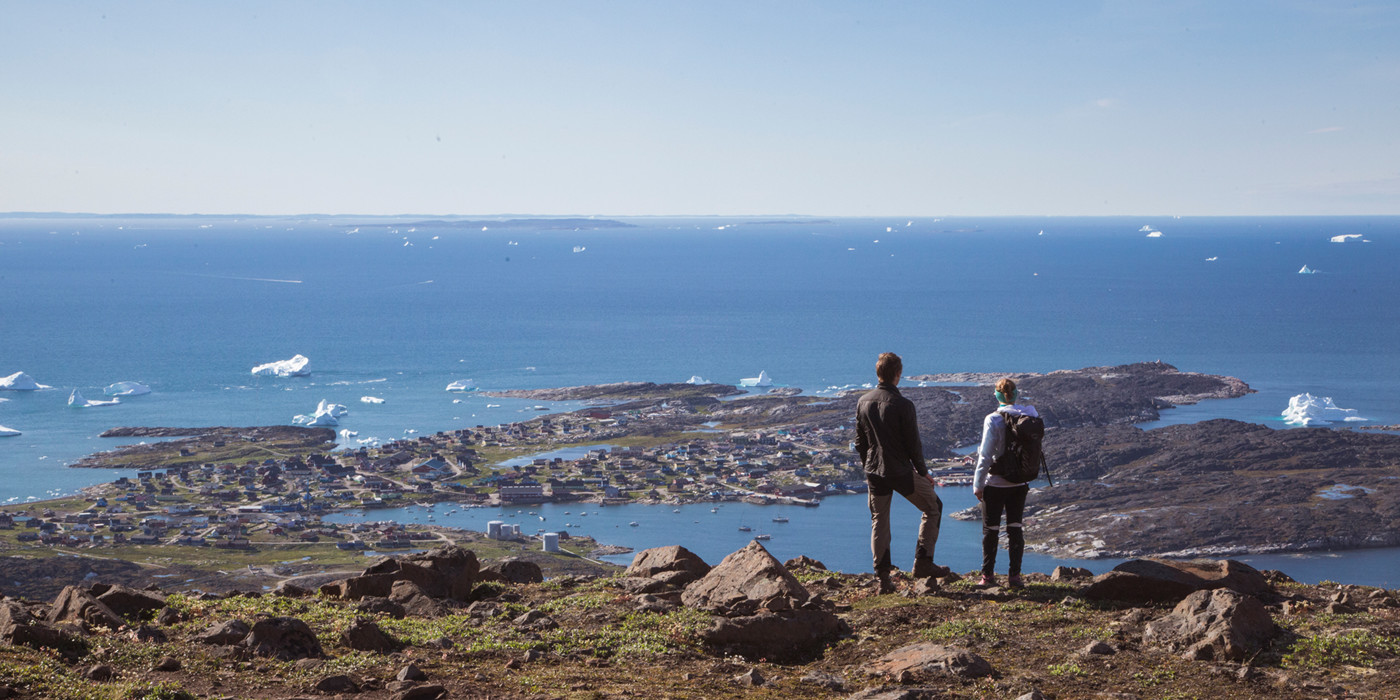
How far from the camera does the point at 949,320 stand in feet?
510

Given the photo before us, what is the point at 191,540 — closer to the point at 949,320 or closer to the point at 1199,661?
the point at 1199,661

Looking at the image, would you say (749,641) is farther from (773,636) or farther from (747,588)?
(747,588)

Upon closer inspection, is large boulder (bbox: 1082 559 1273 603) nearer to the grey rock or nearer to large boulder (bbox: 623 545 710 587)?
large boulder (bbox: 623 545 710 587)

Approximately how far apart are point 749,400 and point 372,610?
85.9 metres

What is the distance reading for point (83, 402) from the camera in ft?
328

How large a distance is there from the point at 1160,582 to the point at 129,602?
9680 millimetres

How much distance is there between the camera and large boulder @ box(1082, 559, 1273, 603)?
390 inches

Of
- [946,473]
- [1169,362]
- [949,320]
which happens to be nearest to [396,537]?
[946,473]

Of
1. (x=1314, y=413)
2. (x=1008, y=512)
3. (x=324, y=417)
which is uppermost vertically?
(x=1008, y=512)

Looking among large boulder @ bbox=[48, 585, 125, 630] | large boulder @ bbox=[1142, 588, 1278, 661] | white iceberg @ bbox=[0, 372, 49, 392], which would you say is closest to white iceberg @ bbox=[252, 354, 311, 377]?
white iceberg @ bbox=[0, 372, 49, 392]

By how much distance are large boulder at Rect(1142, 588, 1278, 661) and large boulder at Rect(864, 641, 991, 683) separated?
5.57ft

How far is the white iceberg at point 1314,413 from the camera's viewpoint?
8281 centimetres

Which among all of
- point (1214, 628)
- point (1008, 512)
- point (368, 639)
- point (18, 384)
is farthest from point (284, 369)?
point (1214, 628)

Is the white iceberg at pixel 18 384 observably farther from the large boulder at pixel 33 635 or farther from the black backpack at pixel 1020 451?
the black backpack at pixel 1020 451
